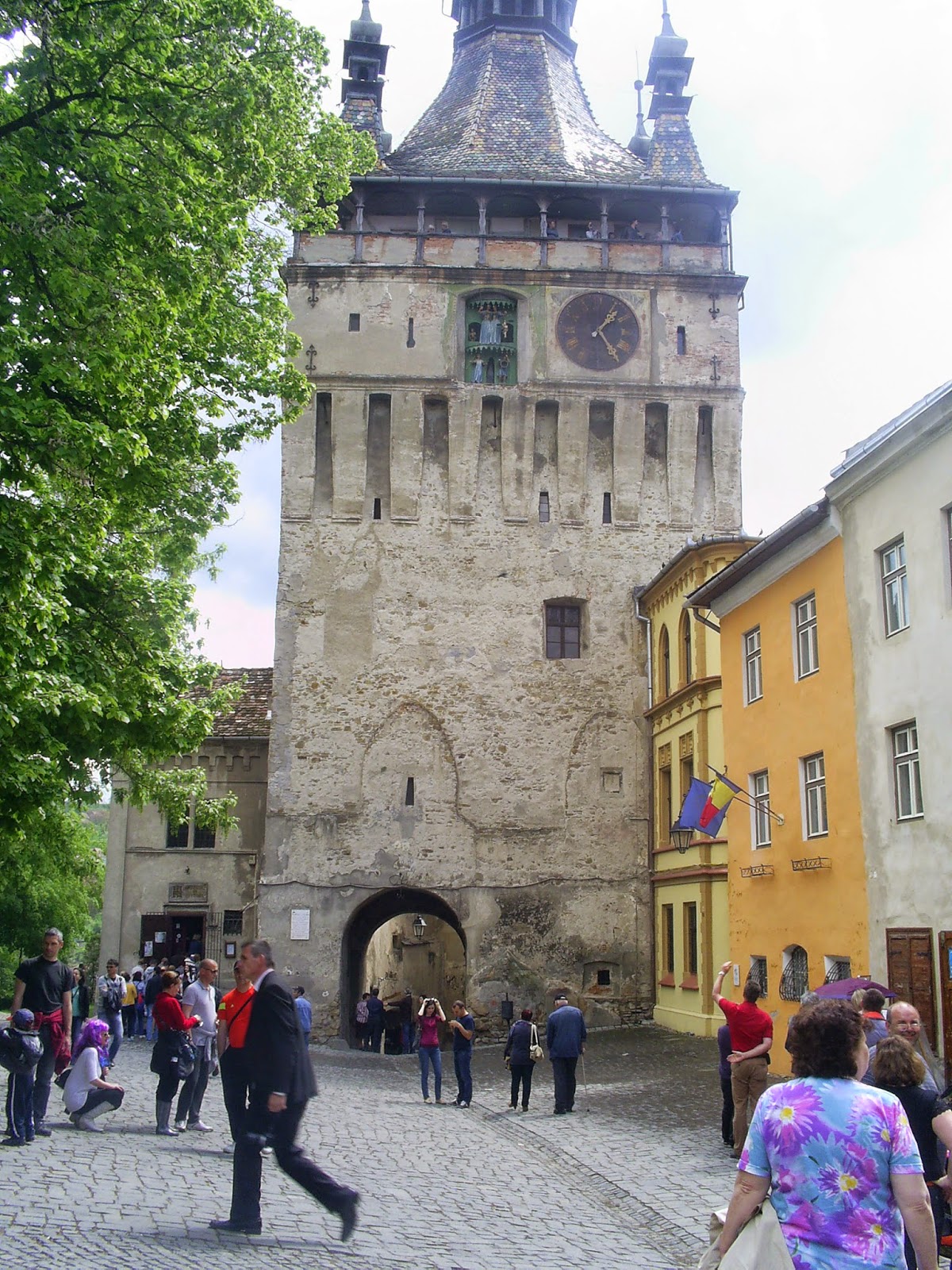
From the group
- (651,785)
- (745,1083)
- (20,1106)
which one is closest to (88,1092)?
(20,1106)

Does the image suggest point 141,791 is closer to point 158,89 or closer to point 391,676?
point 158,89

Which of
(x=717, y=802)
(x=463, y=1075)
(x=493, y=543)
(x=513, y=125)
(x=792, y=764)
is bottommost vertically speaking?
(x=463, y=1075)

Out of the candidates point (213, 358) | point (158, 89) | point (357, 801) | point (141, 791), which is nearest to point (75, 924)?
point (357, 801)

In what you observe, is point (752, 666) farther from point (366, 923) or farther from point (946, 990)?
point (366, 923)

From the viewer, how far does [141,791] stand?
51.2 feet

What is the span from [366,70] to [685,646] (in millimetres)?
19111

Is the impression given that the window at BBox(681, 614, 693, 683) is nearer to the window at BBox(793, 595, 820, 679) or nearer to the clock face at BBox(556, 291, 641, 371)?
the clock face at BBox(556, 291, 641, 371)

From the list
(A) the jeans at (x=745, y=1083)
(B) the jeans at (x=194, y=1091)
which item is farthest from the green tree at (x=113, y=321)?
(A) the jeans at (x=745, y=1083)

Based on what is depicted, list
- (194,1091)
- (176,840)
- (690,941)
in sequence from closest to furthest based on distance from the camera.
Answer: (194,1091)
(690,941)
(176,840)

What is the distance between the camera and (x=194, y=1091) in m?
11.8

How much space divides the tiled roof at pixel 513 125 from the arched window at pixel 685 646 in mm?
12188

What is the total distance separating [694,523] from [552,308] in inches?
242

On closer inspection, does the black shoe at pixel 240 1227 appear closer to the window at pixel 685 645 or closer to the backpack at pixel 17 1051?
the backpack at pixel 17 1051

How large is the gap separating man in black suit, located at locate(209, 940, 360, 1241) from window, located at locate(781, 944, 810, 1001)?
11.9m
